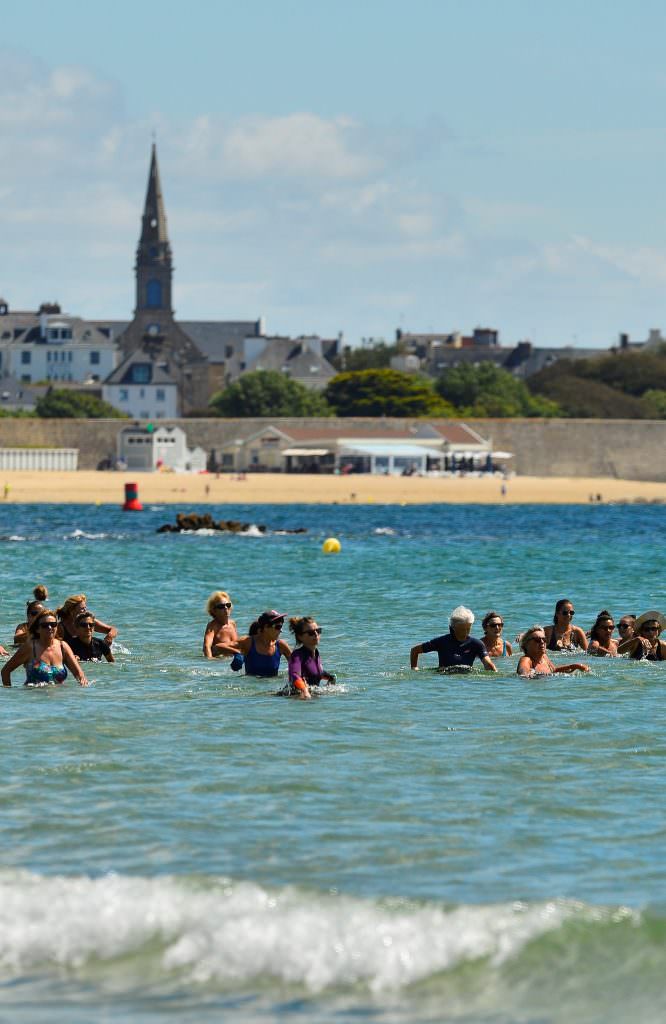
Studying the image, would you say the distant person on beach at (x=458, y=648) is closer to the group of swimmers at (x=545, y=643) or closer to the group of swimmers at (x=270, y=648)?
the group of swimmers at (x=545, y=643)

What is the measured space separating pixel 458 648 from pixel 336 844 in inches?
A: 319

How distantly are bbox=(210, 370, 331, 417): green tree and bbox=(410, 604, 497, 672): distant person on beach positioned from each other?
123m

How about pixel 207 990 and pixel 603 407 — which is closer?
pixel 207 990

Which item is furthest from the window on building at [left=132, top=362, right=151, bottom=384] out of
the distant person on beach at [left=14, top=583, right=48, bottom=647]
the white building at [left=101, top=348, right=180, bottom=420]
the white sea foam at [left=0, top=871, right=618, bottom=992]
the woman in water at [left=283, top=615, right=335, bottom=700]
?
the white sea foam at [left=0, top=871, right=618, bottom=992]

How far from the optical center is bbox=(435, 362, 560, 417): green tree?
153 metres

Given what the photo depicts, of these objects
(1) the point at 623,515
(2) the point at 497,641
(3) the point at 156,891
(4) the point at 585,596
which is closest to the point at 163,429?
(1) the point at 623,515

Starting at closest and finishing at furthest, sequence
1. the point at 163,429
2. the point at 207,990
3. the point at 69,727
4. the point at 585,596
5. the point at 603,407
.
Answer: the point at 207,990 < the point at 69,727 < the point at 585,596 < the point at 163,429 < the point at 603,407

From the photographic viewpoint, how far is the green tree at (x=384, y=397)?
143750mm

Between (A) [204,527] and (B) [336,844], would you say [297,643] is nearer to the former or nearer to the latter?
(B) [336,844]

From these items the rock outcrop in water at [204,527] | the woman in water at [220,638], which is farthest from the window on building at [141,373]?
the woman in water at [220,638]

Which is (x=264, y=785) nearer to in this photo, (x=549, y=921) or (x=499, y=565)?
(x=549, y=921)

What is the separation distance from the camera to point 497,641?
2209 centimetres

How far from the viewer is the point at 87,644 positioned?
21438mm

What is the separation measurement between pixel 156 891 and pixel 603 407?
503 feet
